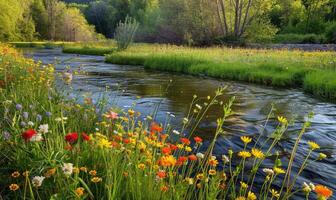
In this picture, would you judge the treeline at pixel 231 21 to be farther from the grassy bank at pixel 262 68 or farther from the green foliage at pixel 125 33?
the grassy bank at pixel 262 68

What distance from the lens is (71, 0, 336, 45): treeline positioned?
3177 centimetres

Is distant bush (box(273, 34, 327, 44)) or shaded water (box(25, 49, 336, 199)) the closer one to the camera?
shaded water (box(25, 49, 336, 199))

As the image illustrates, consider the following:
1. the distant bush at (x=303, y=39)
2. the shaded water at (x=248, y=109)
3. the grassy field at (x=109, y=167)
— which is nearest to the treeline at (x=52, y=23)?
the distant bush at (x=303, y=39)

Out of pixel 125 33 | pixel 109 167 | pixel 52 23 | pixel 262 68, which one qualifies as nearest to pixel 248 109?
pixel 262 68

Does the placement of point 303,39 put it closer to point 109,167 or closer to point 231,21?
point 231,21

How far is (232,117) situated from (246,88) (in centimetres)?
471

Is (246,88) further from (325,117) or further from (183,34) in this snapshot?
(183,34)

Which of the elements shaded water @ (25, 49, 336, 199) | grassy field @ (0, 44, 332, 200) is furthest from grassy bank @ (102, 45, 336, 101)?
grassy field @ (0, 44, 332, 200)

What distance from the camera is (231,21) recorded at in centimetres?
3503

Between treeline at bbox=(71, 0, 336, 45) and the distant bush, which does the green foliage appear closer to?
treeline at bbox=(71, 0, 336, 45)

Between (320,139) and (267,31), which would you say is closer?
(320,139)

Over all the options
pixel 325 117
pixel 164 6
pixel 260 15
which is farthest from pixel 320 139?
pixel 164 6

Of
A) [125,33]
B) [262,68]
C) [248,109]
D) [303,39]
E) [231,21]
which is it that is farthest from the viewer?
[303,39]

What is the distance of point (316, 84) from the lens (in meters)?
11.3
